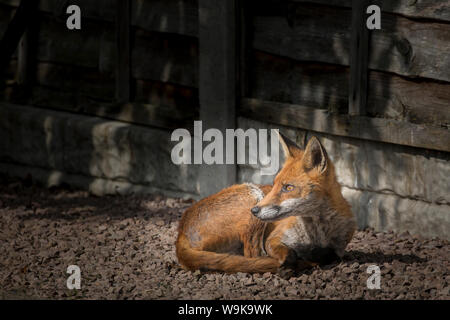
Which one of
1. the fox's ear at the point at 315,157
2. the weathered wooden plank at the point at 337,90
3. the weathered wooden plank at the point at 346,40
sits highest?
the weathered wooden plank at the point at 346,40

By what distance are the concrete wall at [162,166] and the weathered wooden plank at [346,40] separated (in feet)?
2.23

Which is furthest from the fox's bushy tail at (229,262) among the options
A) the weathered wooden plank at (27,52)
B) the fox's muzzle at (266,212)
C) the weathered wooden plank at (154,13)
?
the weathered wooden plank at (27,52)

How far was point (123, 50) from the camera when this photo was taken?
8500mm

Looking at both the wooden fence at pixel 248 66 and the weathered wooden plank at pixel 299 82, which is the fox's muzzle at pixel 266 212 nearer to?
the wooden fence at pixel 248 66

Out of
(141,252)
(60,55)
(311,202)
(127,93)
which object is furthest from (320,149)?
(60,55)

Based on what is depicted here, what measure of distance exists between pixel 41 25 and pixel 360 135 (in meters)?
4.28

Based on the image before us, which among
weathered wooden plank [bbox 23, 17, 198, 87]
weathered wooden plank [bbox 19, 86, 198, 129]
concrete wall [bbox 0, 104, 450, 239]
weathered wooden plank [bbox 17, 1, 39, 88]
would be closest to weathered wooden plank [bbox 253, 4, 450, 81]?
concrete wall [bbox 0, 104, 450, 239]

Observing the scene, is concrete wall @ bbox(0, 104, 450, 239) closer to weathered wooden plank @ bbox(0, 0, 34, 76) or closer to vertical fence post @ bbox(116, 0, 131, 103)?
vertical fence post @ bbox(116, 0, 131, 103)

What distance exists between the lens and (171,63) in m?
8.23

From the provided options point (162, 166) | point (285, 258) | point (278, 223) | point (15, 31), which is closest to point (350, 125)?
point (278, 223)

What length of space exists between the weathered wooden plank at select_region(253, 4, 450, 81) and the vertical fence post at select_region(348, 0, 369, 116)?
0.23 ft

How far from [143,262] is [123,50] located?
290cm

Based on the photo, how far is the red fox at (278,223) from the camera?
5.57 metres

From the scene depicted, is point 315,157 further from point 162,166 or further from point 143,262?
point 162,166
